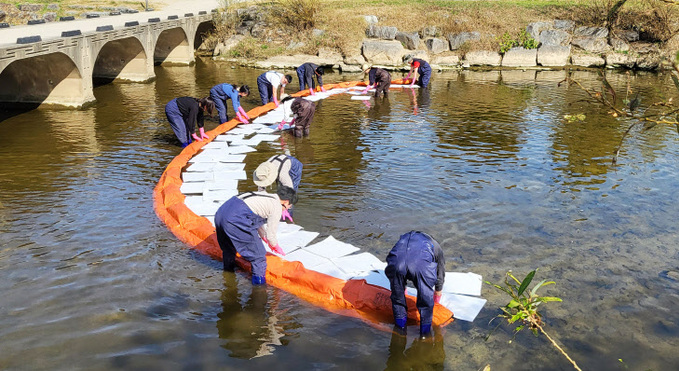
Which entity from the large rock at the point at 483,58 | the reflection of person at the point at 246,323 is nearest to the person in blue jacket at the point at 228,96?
the reflection of person at the point at 246,323

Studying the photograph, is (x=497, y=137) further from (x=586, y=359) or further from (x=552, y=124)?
(x=586, y=359)

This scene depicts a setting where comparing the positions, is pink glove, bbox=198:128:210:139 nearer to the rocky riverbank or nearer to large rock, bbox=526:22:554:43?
the rocky riverbank

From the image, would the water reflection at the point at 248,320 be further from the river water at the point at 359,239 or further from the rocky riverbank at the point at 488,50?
the rocky riverbank at the point at 488,50

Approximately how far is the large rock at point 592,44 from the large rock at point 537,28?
1.43 meters

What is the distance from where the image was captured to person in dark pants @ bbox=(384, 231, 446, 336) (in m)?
5.67

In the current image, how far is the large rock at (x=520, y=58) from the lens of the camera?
2552 centimetres

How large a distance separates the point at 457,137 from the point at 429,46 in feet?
45.7

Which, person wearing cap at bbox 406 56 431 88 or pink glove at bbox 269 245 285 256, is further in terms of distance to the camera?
person wearing cap at bbox 406 56 431 88

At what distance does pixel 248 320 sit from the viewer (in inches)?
251

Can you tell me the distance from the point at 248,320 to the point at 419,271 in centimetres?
209

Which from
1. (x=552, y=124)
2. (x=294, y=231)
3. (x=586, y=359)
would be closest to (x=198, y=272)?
(x=294, y=231)

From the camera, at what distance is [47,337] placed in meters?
5.98

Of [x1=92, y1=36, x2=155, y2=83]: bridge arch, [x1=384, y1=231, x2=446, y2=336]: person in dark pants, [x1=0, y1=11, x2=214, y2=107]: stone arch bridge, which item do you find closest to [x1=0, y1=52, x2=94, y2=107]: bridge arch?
[x1=0, y1=11, x2=214, y2=107]: stone arch bridge

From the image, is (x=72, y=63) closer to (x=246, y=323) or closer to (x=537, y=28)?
(x=246, y=323)
